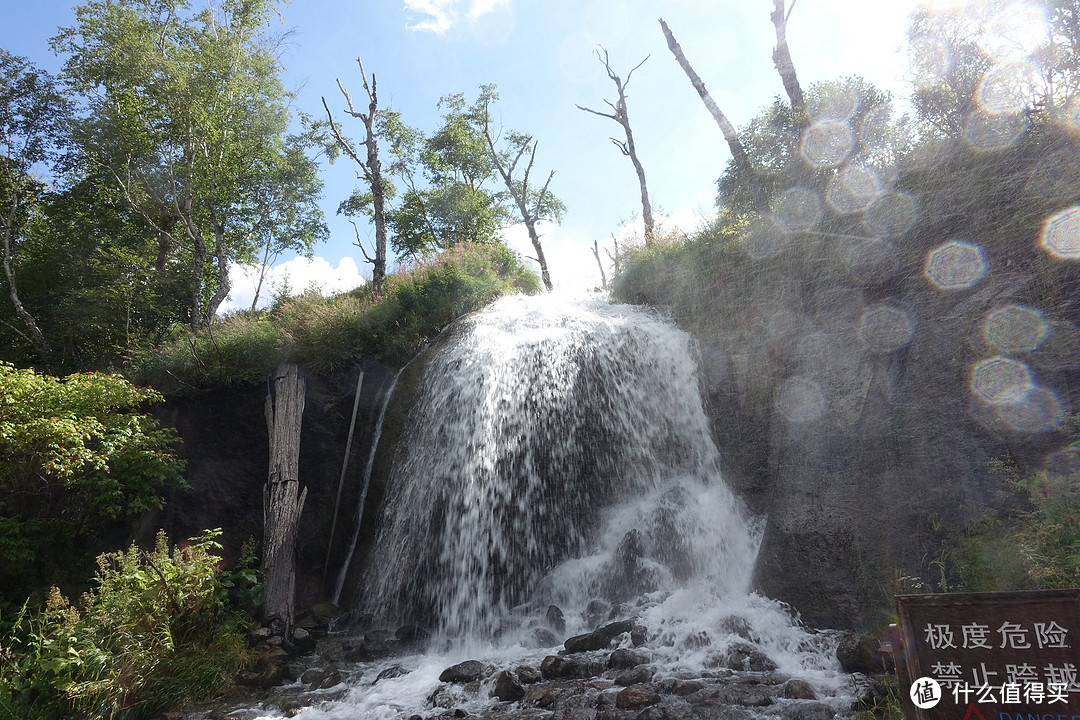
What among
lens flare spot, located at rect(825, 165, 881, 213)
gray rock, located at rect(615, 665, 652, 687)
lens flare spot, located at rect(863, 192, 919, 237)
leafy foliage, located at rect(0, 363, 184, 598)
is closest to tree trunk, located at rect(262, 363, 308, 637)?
leafy foliage, located at rect(0, 363, 184, 598)

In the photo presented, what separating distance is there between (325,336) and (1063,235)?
10922mm

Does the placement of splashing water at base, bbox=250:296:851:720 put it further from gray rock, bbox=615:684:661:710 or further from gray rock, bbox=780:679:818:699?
gray rock, bbox=615:684:661:710

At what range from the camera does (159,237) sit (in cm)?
1805

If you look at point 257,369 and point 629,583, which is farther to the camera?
point 257,369

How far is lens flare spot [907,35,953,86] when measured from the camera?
34.1ft

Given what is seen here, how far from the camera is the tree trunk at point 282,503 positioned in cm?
704

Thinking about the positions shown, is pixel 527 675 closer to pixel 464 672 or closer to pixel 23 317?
pixel 464 672

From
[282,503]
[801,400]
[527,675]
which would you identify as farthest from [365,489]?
[801,400]

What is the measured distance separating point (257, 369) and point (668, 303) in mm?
8340

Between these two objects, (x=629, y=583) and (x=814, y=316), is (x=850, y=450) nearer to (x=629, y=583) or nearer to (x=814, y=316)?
(x=814, y=316)

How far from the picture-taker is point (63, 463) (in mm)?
6641

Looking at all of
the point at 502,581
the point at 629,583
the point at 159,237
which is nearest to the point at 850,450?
the point at 629,583

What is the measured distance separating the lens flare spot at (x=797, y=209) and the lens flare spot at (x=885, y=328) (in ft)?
8.27

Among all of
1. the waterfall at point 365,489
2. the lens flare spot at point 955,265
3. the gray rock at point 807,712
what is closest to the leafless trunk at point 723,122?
the lens flare spot at point 955,265
